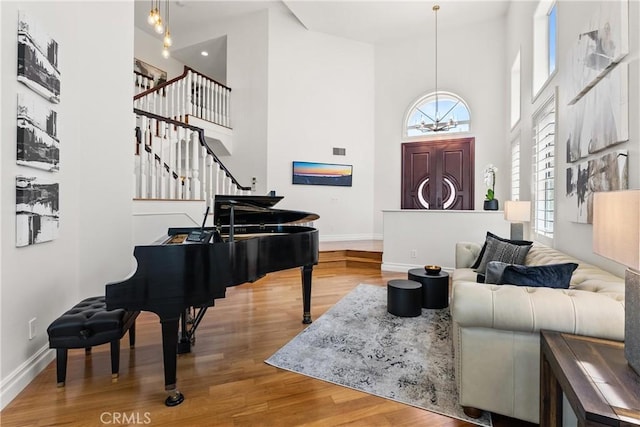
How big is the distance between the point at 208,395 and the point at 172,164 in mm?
3261

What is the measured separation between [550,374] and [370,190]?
6.44 metres

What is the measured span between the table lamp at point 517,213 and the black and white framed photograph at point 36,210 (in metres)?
4.41

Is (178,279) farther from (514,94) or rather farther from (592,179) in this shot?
(514,94)

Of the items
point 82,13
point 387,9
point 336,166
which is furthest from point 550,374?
point 387,9

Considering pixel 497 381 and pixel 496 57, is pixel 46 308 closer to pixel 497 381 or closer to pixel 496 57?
pixel 497 381

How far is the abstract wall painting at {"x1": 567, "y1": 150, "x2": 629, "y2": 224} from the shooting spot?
6.32 ft

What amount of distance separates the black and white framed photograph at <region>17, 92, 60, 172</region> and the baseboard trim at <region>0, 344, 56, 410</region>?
130 cm

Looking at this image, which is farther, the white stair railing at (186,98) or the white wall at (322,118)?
the white wall at (322,118)

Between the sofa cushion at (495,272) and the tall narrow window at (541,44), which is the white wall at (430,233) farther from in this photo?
the sofa cushion at (495,272)

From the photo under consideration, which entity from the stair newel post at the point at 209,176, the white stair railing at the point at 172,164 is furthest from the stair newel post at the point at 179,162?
the stair newel post at the point at 209,176

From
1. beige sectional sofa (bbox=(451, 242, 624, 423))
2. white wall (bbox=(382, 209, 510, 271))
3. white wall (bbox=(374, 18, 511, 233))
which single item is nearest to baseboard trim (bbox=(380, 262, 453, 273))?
white wall (bbox=(382, 209, 510, 271))

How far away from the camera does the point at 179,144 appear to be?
454cm

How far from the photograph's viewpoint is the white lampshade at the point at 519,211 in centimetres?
364

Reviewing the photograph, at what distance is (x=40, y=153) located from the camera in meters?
2.20
